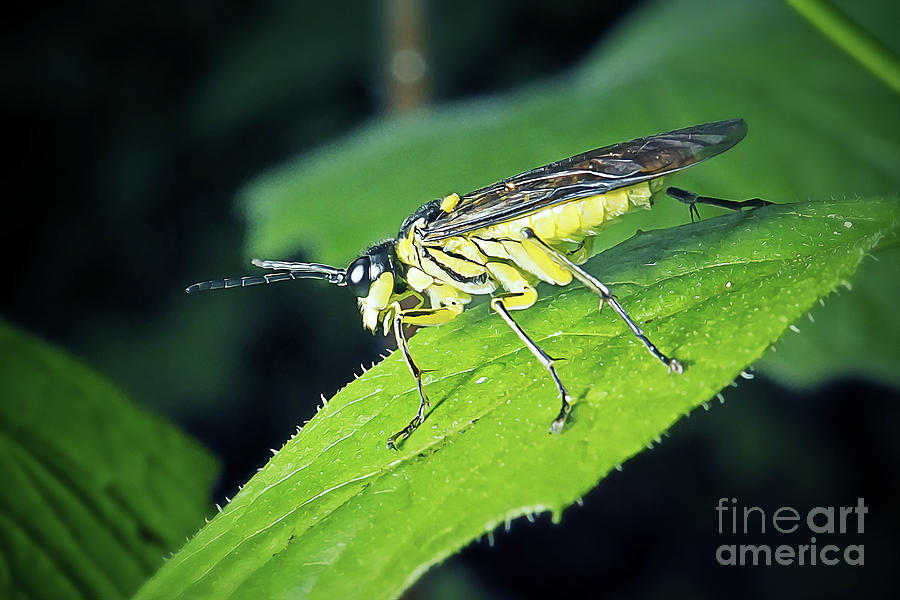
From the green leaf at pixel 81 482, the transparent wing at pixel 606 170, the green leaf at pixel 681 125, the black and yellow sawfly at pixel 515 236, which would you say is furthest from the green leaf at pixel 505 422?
the green leaf at pixel 681 125

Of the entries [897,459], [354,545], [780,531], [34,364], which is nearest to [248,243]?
[34,364]

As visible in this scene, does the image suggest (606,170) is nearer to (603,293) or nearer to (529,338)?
(603,293)

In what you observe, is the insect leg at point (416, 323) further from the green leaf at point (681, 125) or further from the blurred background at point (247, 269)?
the blurred background at point (247, 269)

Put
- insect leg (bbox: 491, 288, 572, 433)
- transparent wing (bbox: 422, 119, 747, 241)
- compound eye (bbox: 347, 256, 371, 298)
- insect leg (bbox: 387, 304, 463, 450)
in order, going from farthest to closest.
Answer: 1. compound eye (bbox: 347, 256, 371, 298)
2. transparent wing (bbox: 422, 119, 747, 241)
3. insect leg (bbox: 387, 304, 463, 450)
4. insect leg (bbox: 491, 288, 572, 433)

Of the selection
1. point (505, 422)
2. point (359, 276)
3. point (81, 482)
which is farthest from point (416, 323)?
point (81, 482)

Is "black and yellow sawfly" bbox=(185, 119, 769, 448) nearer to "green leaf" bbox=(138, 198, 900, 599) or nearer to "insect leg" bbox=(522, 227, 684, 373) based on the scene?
"insect leg" bbox=(522, 227, 684, 373)

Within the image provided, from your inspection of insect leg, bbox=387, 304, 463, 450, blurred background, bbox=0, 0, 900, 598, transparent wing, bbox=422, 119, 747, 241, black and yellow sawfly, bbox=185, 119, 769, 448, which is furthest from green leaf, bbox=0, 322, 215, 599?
blurred background, bbox=0, 0, 900, 598

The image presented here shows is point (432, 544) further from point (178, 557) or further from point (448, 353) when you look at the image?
point (448, 353)
